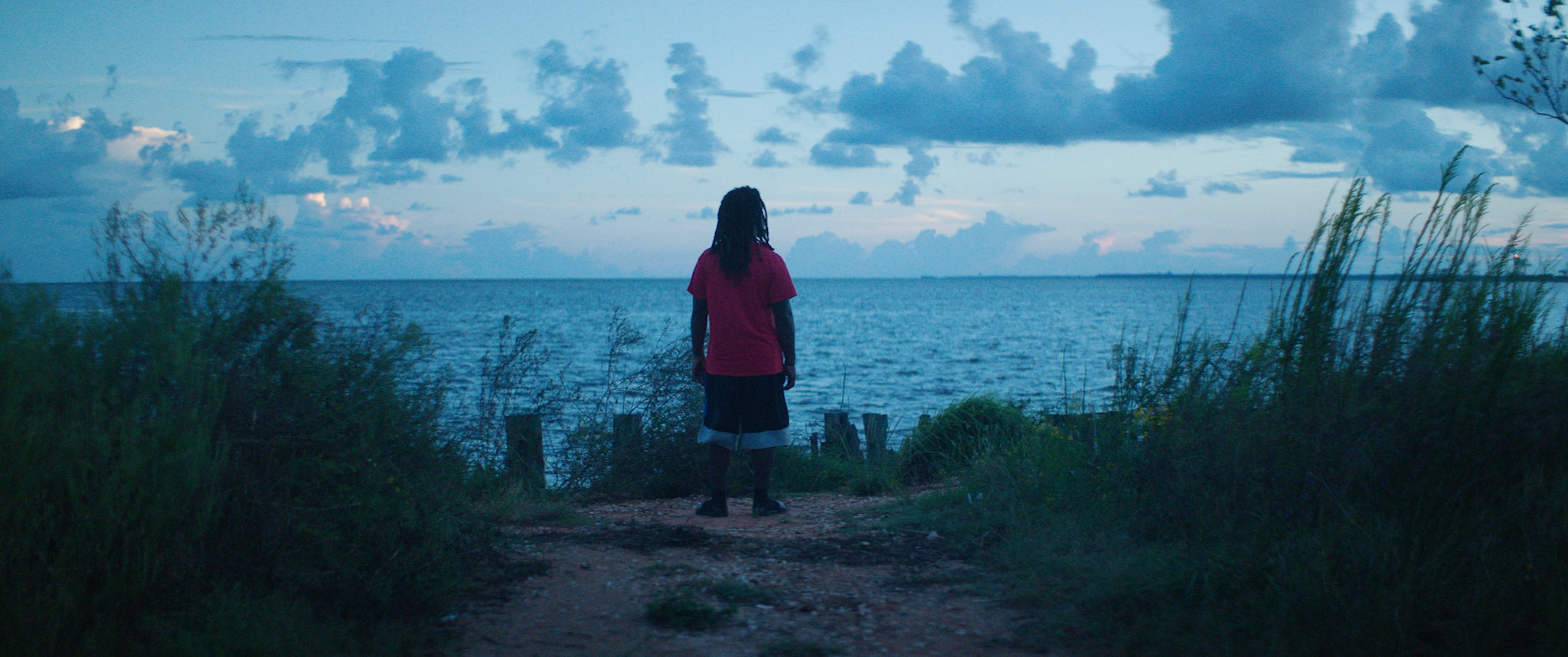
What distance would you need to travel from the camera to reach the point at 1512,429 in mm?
3623

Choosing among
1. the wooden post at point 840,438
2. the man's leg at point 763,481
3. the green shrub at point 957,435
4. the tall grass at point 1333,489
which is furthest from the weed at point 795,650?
the wooden post at point 840,438

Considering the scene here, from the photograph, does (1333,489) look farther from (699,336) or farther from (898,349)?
(898,349)

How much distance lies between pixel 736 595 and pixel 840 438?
4.81 meters

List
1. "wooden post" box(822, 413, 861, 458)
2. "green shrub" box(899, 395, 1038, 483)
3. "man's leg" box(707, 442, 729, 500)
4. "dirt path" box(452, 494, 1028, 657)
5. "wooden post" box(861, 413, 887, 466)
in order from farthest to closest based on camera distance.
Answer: "wooden post" box(822, 413, 861, 458) < "wooden post" box(861, 413, 887, 466) < "green shrub" box(899, 395, 1038, 483) < "man's leg" box(707, 442, 729, 500) < "dirt path" box(452, 494, 1028, 657)

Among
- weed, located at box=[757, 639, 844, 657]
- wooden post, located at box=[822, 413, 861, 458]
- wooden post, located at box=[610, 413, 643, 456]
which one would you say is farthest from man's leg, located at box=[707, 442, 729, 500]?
wooden post, located at box=[822, 413, 861, 458]

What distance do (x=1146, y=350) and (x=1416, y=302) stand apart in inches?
57.7

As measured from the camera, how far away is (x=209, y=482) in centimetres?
303

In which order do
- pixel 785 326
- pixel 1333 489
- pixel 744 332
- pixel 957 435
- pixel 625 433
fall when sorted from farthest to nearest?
pixel 957 435 → pixel 625 433 → pixel 785 326 → pixel 744 332 → pixel 1333 489

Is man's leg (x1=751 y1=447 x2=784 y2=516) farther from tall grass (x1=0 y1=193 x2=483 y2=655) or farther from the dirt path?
tall grass (x1=0 y1=193 x2=483 y2=655)

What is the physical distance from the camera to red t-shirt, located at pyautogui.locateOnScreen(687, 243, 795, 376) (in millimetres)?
5250

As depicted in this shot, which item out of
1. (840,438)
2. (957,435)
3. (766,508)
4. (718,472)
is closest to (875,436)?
(840,438)

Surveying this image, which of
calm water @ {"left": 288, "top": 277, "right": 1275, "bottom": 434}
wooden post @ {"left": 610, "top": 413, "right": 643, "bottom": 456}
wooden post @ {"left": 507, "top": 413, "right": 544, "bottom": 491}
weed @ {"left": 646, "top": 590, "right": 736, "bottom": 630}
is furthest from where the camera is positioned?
calm water @ {"left": 288, "top": 277, "right": 1275, "bottom": 434}

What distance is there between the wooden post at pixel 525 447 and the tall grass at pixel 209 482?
276 centimetres

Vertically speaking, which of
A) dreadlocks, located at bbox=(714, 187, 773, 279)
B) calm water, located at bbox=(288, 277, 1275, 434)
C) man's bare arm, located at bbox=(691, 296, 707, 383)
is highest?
dreadlocks, located at bbox=(714, 187, 773, 279)
